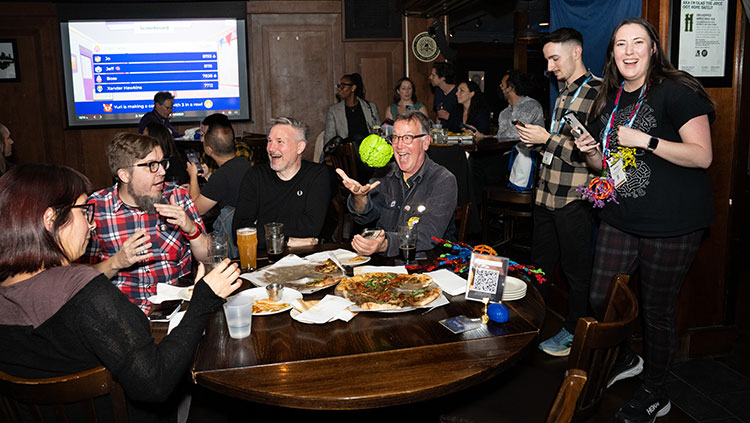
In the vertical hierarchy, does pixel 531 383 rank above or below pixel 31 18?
below

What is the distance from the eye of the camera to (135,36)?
24.5 feet

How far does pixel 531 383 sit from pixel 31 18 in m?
8.15

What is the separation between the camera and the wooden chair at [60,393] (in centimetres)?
120

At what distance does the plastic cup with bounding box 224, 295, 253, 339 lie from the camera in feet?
5.11

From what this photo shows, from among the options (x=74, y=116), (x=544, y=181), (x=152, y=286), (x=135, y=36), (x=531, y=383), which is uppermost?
(x=135, y=36)

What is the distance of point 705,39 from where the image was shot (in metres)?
2.99

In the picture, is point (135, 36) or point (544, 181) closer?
point (544, 181)

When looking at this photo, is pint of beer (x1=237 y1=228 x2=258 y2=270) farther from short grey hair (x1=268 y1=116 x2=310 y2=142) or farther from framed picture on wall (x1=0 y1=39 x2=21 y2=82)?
framed picture on wall (x1=0 y1=39 x2=21 y2=82)

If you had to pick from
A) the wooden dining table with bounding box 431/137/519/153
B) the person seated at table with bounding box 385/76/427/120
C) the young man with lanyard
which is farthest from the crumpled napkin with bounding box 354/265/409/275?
the person seated at table with bounding box 385/76/427/120

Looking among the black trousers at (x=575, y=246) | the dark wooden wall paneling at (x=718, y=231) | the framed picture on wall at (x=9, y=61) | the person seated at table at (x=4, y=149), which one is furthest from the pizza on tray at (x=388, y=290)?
the framed picture on wall at (x=9, y=61)

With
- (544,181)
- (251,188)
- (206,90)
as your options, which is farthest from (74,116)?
(544,181)

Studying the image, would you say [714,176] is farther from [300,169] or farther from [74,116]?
[74,116]

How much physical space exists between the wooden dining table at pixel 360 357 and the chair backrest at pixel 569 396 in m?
0.28

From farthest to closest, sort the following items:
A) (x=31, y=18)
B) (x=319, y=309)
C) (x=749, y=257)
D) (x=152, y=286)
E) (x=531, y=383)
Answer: (x=31, y=18), (x=749, y=257), (x=152, y=286), (x=531, y=383), (x=319, y=309)
